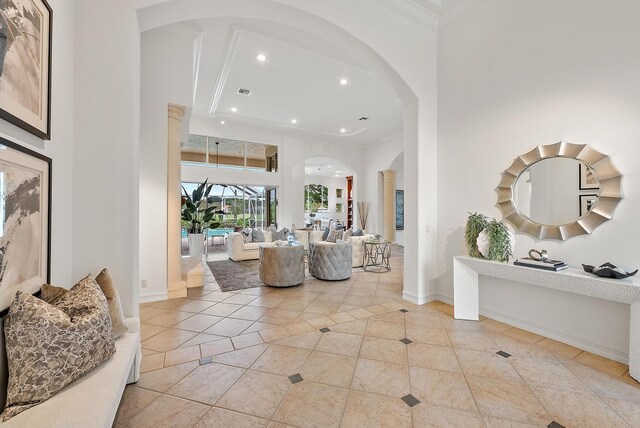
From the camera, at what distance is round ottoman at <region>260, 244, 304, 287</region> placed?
4.89 m

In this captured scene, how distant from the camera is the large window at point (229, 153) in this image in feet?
28.6

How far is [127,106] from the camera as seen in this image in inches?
89.7

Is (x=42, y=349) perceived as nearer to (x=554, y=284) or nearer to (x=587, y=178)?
(x=554, y=284)

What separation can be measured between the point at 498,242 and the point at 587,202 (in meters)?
0.88

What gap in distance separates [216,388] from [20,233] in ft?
5.34

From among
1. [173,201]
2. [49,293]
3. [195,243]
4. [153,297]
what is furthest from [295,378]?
[195,243]

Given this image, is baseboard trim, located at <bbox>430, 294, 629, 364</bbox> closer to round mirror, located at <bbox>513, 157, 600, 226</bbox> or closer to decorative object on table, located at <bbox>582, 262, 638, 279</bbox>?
decorative object on table, located at <bbox>582, 262, 638, 279</bbox>

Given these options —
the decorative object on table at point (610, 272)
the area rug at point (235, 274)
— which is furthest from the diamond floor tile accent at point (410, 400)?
the area rug at point (235, 274)

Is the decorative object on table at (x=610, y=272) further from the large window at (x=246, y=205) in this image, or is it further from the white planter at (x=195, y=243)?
the large window at (x=246, y=205)

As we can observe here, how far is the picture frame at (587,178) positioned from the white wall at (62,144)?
451 centimetres

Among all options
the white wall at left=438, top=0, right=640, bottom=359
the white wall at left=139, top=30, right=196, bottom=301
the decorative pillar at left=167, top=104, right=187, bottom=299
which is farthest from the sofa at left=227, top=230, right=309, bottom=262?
the white wall at left=438, top=0, right=640, bottom=359

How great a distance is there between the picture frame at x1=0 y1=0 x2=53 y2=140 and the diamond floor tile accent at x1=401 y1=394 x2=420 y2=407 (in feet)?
9.37

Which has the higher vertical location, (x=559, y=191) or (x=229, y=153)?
(x=229, y=153)

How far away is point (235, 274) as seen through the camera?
6027mm
